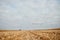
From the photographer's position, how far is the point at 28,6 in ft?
3.84

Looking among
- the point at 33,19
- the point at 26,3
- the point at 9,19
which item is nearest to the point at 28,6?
the point at 26,3

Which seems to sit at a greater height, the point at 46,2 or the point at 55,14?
the point at 46,2

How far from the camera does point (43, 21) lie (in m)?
1.13

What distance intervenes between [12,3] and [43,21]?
0.45m

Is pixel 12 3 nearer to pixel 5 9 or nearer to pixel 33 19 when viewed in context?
pixel 5 9

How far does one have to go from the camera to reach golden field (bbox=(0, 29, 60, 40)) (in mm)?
942

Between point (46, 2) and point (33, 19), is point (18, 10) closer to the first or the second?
point (33, 19)

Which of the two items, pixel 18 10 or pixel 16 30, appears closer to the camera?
pixel 16 30

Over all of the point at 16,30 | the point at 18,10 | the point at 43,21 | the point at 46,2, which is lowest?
the point at 16,30

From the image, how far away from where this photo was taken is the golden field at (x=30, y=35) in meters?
0.94

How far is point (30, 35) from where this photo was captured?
968mm

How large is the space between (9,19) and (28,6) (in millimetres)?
288

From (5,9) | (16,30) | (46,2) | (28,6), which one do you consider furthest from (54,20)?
(5,9)

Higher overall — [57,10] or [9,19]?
[57,10]
